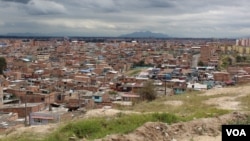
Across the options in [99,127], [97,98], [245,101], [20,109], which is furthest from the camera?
[97,98]

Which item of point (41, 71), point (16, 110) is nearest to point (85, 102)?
point (16, 110)

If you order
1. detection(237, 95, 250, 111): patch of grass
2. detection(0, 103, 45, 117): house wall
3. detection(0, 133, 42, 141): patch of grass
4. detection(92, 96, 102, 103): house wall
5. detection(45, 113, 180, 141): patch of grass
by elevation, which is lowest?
detection(0, 103, 45, 117): house wall

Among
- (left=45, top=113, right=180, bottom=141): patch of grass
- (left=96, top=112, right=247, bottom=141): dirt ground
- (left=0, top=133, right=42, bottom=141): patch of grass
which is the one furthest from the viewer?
(left=0, top=133, right=42, bottom=141): patch of grass

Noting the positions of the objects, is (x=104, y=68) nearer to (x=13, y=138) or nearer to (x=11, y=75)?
(x=11, y=75)

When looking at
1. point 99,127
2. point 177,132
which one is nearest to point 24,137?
point 99,127

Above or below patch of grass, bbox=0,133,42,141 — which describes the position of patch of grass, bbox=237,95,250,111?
above

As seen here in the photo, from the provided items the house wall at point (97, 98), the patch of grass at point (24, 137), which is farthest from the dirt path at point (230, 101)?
the house wall at point (97, 98)

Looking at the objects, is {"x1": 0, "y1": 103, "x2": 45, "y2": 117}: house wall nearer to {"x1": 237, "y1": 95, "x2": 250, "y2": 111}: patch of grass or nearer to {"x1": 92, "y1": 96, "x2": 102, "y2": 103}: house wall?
{"x1": 92, "y1": 96, "x2": 102, "y2": 103}: house wall

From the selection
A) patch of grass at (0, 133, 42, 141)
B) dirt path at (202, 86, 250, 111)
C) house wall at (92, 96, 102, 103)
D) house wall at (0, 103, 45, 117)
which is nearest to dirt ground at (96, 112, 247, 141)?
patch of grass at (0, 133, 42, 141)

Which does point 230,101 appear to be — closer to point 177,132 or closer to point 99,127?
point 177,132

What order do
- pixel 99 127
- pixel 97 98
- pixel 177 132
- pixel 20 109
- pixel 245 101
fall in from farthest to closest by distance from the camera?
pixel 97 98
pixel 20 109
pixel 245 101
pixel 99 127
pixel 177 132

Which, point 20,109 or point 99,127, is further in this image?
point 20,109
